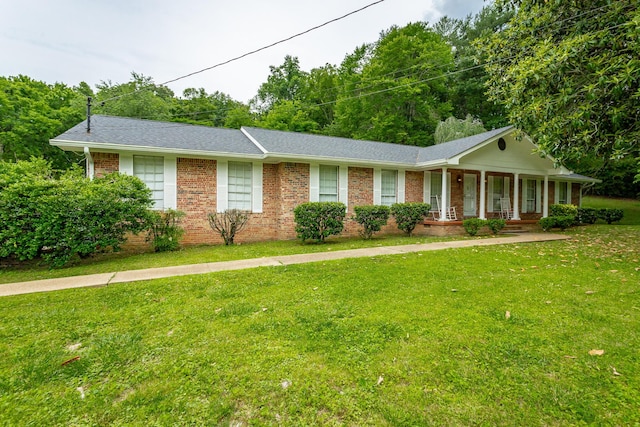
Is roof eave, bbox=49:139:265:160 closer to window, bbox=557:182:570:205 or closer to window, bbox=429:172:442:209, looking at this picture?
window, bbox=429:172:442:209

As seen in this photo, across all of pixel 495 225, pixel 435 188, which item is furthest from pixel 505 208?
pixel 435 188

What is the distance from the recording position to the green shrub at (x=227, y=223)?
32.2 ft

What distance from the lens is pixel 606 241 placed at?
9.78 m

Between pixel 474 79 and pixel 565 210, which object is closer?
pixel 565 210

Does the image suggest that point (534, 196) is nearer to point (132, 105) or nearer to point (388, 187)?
point (388, 187)

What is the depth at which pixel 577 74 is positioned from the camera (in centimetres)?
718

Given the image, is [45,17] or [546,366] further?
[45,17]

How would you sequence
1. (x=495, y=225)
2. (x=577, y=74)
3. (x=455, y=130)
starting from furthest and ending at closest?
(x=455, y=130) < (x=495, y=225) < (x=577, y=74)

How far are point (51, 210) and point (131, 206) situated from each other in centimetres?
151

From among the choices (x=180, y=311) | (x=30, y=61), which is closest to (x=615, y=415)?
(x=180, y=311)

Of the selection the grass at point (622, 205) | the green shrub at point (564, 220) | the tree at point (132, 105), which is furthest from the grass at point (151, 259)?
the grass at point (622, 205)

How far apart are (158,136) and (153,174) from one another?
1.55 metres

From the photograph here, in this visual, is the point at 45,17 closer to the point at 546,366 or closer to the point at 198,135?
the point at 198,135

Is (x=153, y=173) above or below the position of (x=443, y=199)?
above
